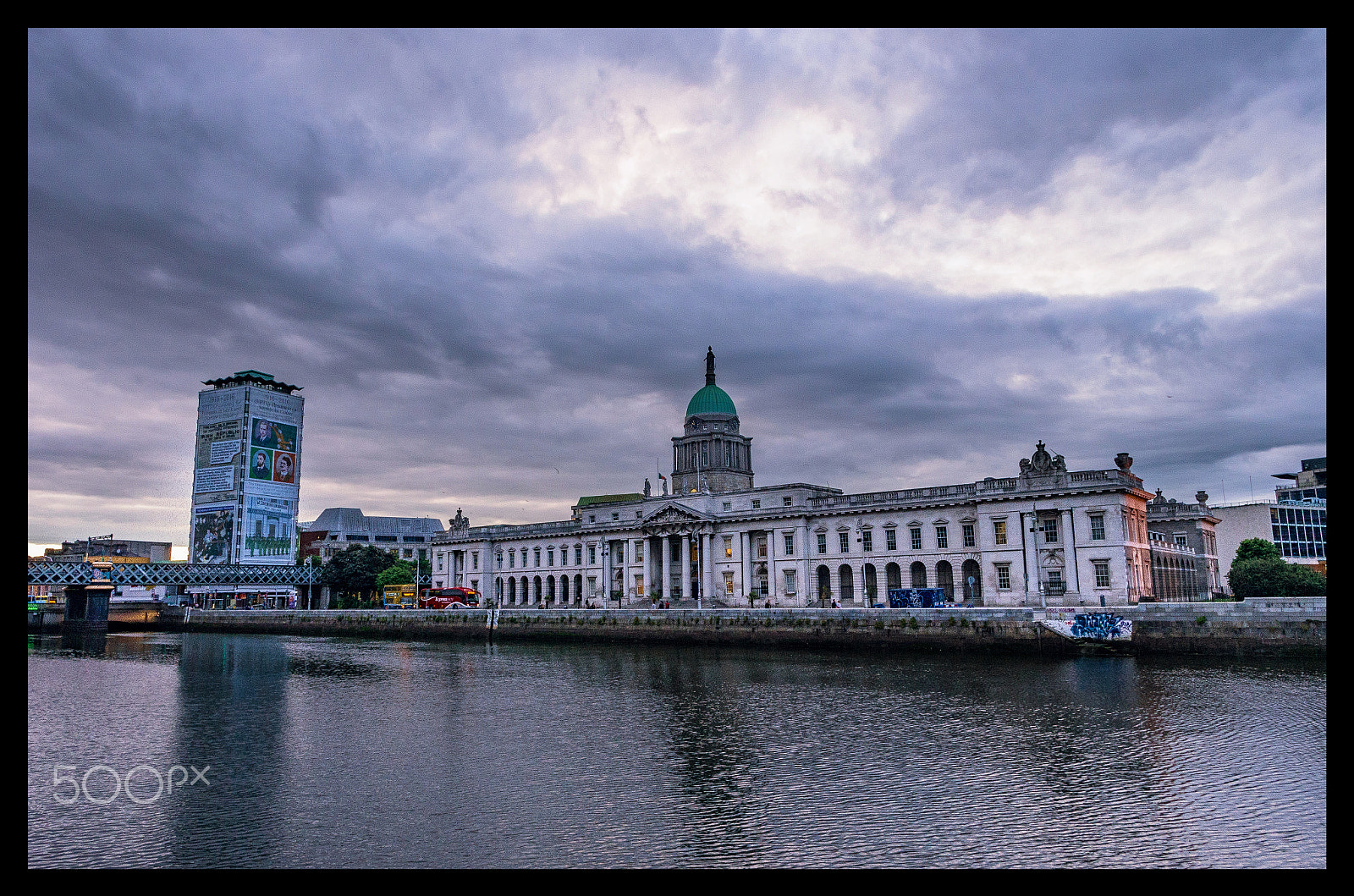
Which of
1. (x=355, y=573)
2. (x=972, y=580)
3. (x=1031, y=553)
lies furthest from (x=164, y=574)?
(x=1031, y=553)

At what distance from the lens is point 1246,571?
77125mm

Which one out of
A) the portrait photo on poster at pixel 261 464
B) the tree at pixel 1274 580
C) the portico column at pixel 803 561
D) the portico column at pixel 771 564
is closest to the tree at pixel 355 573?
the portrait photo on poster at pixel 261 464

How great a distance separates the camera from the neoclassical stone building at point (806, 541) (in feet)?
230

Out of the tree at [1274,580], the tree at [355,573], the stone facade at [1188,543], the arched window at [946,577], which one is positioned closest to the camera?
the tree at [1274,580]

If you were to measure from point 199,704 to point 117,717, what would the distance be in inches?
154

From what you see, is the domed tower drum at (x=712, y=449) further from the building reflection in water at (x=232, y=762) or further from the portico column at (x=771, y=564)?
the building reflection in water at (x=232, y=762)

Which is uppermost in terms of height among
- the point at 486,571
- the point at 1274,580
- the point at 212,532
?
the point at 212,532

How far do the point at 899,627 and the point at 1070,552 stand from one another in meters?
21.9

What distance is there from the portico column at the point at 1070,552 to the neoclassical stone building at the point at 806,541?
0.09 meters

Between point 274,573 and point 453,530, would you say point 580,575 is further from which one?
point 274,573

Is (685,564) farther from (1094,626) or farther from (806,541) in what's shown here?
(1094,626)

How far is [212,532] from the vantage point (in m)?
154

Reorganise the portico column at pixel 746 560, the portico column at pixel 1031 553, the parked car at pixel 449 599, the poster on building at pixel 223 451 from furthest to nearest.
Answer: the poster on building at pixel 223 451 → the parked car at pixel 449 599 → the portico column at pixel 746 560 → the portico column at pixel 1031 553
